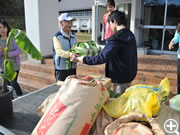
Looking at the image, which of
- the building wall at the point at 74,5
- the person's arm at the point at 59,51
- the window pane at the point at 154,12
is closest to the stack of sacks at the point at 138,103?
the person's arm at the point at 59,51

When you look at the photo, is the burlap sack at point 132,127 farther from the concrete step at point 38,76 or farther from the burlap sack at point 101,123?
the concrete step at point 38,76

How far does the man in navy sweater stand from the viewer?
2096mm

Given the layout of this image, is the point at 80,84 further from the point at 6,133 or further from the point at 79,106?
the point at 6,133

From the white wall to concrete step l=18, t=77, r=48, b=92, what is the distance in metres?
1.32

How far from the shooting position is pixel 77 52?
2.36 m

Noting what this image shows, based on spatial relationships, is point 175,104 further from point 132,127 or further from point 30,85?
point 30,85

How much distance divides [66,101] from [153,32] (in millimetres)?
7294

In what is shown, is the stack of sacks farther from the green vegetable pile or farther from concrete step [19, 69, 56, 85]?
concrete step [19, 69, 56, 85]

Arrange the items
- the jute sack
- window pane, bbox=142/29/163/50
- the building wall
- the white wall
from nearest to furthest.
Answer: the jute sack < the white wall < window pane, bbox=142/29/163/50 < the building wall

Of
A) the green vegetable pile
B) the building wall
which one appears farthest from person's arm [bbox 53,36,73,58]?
the building wall

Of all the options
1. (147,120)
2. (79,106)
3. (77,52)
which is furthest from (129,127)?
(77,52)

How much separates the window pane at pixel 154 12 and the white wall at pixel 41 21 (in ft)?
12.8

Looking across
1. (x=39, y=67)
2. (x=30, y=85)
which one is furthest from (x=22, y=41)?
(x=39, y=67)

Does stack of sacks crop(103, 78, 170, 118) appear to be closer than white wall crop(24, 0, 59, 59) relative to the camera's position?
Yes
